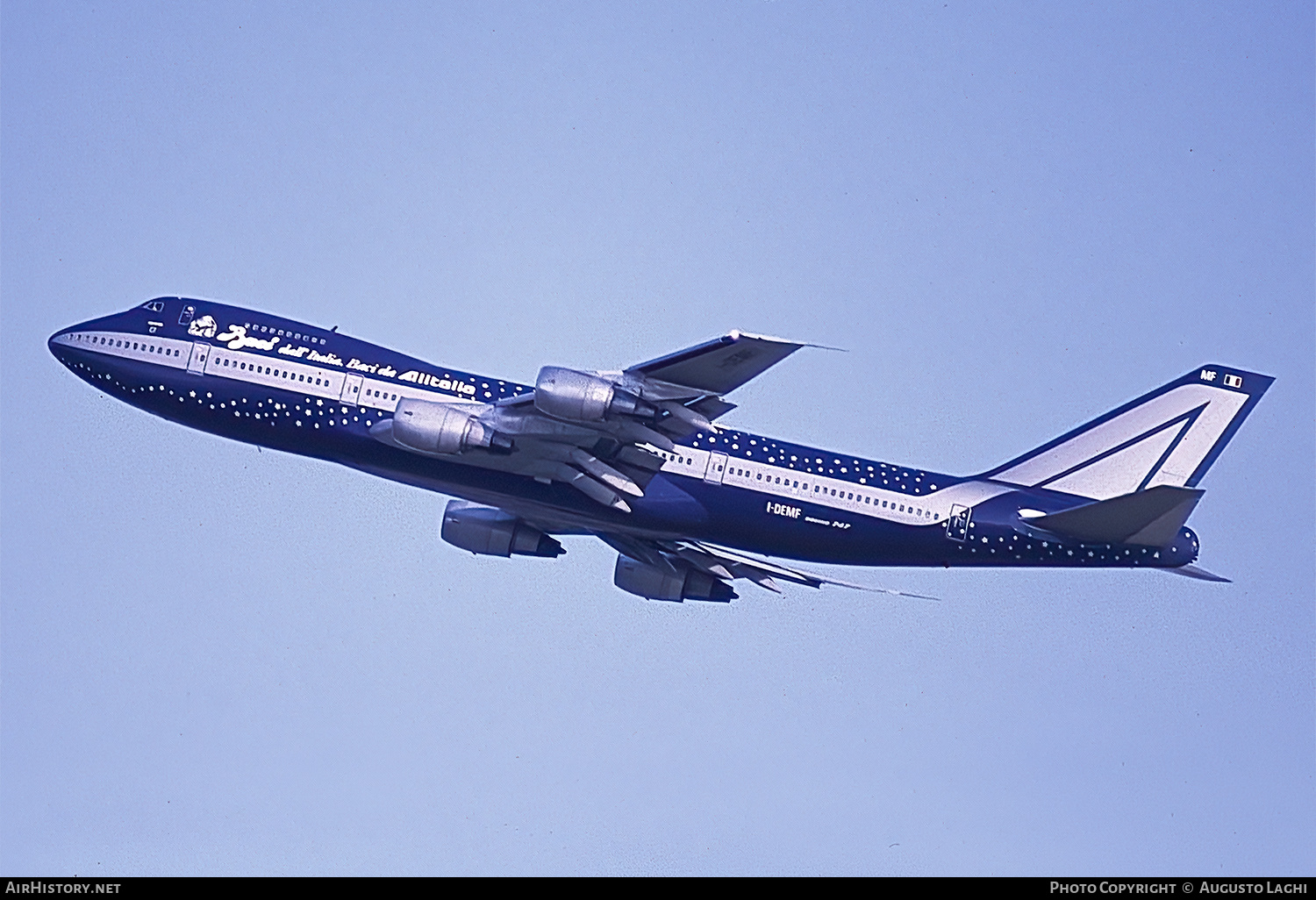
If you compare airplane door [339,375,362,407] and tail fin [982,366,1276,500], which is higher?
tail fin [982,366,1276,500]

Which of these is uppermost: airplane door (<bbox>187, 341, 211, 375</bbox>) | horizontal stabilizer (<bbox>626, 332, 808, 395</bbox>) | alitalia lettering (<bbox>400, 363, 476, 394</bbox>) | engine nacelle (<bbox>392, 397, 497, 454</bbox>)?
horizontal stabilizer (<bbox>626, 332, 808, 395</bbox>)

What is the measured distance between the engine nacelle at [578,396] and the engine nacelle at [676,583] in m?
8.87

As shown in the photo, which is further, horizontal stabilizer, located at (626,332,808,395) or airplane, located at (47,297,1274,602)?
airplane, located at (47,297,1274,602)

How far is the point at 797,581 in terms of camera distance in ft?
138

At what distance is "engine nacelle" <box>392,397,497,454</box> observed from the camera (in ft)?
124

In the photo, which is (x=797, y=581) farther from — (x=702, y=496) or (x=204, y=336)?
(x=204, y=336)

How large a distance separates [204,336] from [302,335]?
2.53 m

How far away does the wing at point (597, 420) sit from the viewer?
35312 mm

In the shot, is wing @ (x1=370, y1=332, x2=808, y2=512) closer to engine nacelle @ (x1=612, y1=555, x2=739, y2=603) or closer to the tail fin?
engine nacelle @ (x1=612, y1=555, x2=739, y2=603)

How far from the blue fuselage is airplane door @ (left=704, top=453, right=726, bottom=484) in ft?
0.07

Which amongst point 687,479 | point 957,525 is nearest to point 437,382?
point 687,479

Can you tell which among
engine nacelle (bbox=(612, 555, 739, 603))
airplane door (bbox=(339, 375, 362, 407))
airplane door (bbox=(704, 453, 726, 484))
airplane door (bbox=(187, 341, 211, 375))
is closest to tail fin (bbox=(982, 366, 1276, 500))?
airplane door (bbox=(704, 453, 726, 484))
